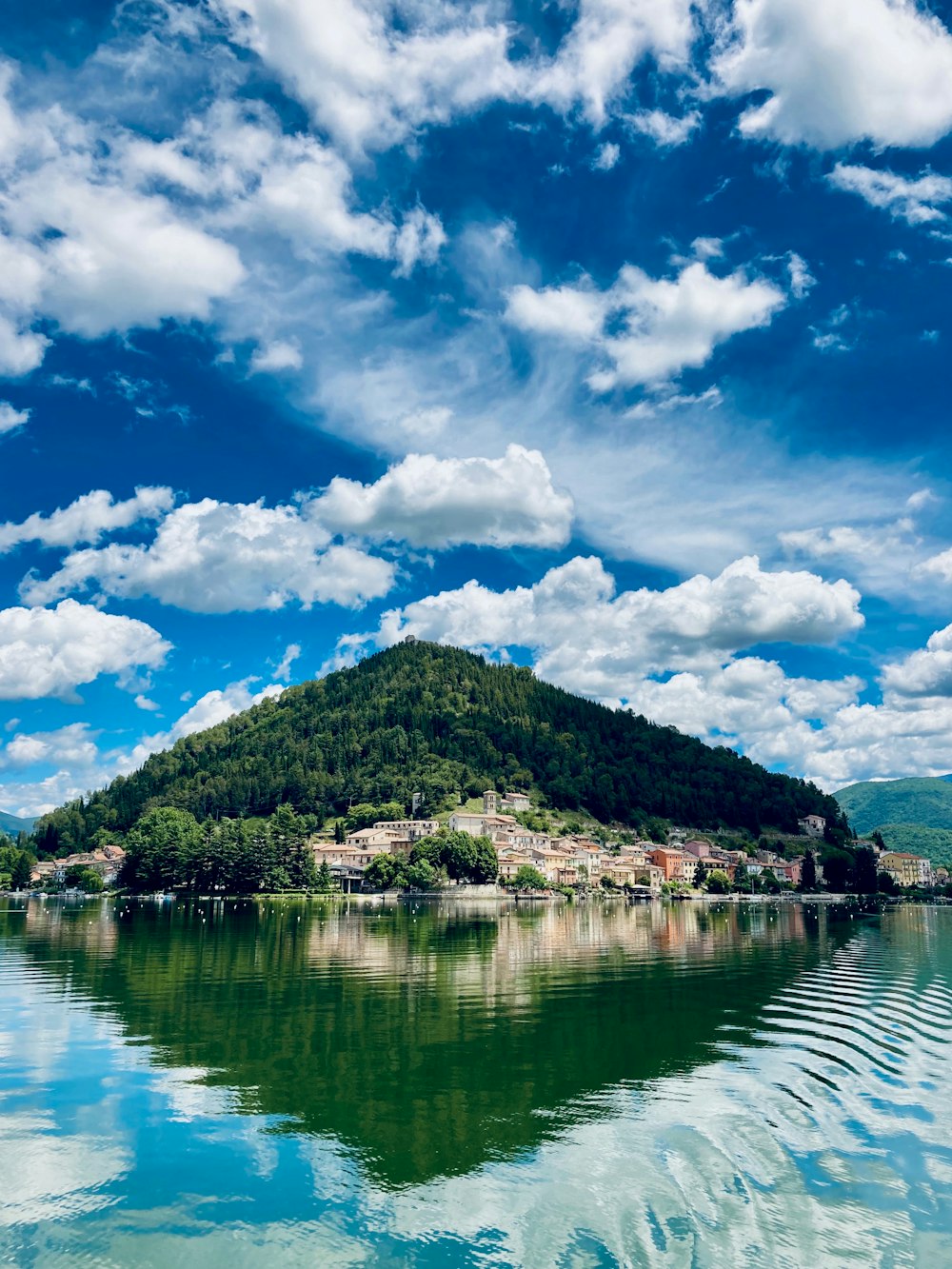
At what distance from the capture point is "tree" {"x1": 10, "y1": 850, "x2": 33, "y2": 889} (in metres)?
181

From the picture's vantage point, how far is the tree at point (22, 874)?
7141 inches

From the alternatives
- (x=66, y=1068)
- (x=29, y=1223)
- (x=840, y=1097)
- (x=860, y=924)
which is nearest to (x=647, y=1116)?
(x=840, y=1097)

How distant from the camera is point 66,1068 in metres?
25.6

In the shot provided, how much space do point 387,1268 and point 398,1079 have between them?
1015 cm

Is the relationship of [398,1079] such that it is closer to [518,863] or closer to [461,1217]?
[461,1217]

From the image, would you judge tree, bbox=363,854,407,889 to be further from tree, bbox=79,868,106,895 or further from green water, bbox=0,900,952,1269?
green water, bbox=0,900,952,1269

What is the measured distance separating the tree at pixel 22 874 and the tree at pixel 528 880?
104 metres

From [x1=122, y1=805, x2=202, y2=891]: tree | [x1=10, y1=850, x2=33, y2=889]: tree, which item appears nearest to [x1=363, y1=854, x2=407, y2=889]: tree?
[x1=122, y1=805, x2=202, y2=891]: tree

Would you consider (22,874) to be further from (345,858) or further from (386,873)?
(386,873)

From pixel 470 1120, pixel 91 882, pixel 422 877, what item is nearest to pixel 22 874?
pixel 91 882

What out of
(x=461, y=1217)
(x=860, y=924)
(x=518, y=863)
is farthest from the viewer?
(x=518, y=863)

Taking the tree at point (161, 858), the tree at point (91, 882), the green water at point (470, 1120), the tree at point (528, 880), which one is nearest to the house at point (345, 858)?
the tree at point (528, 880)

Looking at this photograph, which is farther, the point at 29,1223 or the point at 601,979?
the point at 601,979

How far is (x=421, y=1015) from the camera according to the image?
33594 millimetres
